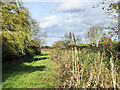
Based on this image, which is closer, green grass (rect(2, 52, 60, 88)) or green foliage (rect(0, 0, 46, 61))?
green grass (rect(2, 52, 60, 88))

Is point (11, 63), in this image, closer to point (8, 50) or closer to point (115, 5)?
point (8, 50)

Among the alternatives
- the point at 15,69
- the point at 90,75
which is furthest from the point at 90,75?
the point at 15,69

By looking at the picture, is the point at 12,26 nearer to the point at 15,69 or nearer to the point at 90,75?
the point at 15,69

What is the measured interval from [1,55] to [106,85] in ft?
20.7

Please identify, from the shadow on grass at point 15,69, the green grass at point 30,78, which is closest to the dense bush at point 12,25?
the shadow on grass at point 15,69

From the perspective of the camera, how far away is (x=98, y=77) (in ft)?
13.2

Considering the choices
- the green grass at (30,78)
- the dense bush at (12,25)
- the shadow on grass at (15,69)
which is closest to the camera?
the green grass at (30,78)

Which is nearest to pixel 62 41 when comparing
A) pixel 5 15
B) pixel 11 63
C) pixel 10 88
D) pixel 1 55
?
pixel 11 63

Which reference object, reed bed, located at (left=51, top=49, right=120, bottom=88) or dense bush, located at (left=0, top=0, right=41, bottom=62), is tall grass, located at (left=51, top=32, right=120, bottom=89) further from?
dense bush, located at (left=0, top=0, right=41, bottom=62)

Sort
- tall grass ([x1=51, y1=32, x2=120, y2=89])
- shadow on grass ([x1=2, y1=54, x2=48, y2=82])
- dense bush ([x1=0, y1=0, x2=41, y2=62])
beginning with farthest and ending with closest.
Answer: shadow on grass ([x1=2, y1=54, x2=48, y2=82])
dense bush ([x1=0, y1=0, x2=41, y2=62])
tall grass ([x1=51, y1=32, x2=120, y2=89])

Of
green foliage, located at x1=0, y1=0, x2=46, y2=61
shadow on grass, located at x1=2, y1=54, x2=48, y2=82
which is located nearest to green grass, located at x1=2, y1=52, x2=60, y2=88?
shadow on grass, located at x1=2, y1=54, x2=48, y2=82

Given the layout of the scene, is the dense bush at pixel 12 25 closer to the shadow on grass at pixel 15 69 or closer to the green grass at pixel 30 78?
the shadow on grass at pixel 15 69

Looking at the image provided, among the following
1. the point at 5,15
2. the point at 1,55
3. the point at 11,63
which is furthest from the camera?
the point at 11,63

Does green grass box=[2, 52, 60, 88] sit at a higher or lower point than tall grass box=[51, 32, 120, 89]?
lower
